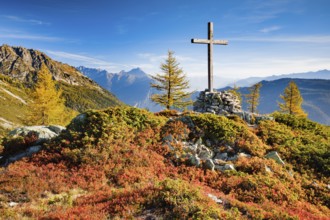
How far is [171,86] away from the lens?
3559cm

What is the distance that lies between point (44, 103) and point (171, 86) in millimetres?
20003

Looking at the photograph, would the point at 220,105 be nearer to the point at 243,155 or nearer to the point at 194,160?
the point at 243,155

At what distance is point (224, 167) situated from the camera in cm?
1429

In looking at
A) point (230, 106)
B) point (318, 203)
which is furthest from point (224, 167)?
→ point (230, 106)

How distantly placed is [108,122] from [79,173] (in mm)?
4511

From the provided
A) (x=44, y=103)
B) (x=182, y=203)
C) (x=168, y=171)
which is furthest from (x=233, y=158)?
(x=44, y=103)

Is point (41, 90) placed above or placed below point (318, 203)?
above

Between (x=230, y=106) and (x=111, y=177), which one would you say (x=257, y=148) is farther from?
(x=111, y=177)

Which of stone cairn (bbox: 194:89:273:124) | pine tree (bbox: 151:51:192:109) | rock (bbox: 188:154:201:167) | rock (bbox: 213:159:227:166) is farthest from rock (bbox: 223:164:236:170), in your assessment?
pine tree (bbox: 151:51:192:109)

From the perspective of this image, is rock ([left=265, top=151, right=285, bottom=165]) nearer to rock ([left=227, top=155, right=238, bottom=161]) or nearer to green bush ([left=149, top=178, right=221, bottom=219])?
rock ([left=227, top=155, right=238, bottom=161])

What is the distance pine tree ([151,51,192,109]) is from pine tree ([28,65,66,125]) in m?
16.7

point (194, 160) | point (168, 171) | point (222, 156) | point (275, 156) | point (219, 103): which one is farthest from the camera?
point (219, 103)

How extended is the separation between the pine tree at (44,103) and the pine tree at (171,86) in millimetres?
16679

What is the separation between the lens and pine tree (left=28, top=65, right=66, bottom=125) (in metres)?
39.2
